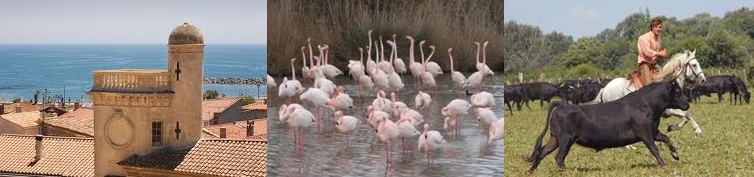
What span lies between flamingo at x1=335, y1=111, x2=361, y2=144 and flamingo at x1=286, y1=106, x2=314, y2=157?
138mm

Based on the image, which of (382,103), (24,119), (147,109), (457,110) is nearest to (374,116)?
(382,103)

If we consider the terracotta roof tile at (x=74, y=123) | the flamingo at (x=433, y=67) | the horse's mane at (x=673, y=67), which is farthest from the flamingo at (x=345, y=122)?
the terracotta roof tile at (x=74, y=123)

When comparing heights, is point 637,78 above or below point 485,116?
above

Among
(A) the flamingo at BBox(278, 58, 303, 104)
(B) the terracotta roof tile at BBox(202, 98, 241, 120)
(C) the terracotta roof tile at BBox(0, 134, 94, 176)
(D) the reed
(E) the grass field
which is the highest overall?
(D) the reed

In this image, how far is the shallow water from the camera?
581 centimetres

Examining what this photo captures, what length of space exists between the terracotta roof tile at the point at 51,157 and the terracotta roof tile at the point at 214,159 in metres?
2.07

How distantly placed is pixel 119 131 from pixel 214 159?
1.86 meters

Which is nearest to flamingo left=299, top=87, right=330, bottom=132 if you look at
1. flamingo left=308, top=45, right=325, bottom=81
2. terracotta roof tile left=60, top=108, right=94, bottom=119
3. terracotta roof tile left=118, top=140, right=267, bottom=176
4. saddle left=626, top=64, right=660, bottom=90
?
flamingo left=308, top=45, right=325, bottom=81

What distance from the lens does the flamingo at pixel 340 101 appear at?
6082mm

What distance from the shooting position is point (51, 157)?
16688 millimetres

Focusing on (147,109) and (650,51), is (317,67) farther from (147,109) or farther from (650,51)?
(147,109)

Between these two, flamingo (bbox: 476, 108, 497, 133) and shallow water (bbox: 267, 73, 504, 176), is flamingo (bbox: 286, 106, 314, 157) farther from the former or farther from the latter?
flamingo (bbox: 476, 108, 497, 133)

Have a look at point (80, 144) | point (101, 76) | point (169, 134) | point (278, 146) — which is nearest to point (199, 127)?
point (169, 134)

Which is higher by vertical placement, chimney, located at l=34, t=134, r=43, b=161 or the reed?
the reed
